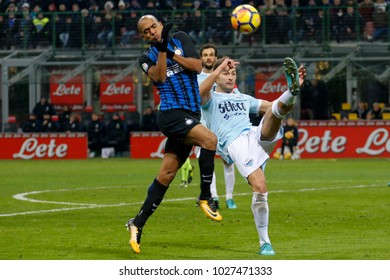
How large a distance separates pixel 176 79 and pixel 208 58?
3693 mm

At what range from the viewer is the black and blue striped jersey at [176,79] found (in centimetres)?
1251

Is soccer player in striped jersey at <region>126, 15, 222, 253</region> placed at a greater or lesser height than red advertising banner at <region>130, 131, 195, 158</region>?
greater

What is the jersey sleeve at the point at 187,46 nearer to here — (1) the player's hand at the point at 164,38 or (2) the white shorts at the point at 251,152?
(1) the player's hand at the point at 164,38

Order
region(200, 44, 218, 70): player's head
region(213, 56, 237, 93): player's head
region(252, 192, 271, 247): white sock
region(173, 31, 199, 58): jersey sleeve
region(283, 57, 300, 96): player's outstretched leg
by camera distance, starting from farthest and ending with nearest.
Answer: region(200, 44, 218, 70): player's head < region(213, 56, 237, 93): player's head < region(173, 31, 199, 58): jersey sleeve < region(252, 192, 271, 247): white sock < region(283, 57, 300, 96): player's outstretched leg

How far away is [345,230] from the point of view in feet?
47.4

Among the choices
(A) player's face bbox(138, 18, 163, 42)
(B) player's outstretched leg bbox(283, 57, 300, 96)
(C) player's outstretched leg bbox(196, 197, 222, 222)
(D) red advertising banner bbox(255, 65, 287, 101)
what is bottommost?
(D) red advertising banner bbox(255, 65, 287, 101)

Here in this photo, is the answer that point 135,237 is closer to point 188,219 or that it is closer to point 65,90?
point 188,219

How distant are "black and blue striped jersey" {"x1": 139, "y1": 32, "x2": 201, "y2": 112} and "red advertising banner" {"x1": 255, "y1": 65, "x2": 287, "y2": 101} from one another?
25.8 meters

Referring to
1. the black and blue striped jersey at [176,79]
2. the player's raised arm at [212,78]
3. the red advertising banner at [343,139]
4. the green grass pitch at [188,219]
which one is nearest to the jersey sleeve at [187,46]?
the black and blue striped jersey at [176,79]

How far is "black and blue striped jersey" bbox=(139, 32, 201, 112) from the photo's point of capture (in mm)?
12508

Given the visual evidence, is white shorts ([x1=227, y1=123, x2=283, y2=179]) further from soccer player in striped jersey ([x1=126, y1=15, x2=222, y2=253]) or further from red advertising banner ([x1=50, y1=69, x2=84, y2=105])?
red advertising banner ([x1=50, y1=69, x2=84, y2=105])

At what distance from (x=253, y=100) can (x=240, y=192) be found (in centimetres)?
818

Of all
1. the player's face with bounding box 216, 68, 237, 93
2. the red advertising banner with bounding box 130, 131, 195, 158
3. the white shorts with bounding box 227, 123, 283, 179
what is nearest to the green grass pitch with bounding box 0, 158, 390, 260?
the white shorts with bounding box 227, 123, 283, 179

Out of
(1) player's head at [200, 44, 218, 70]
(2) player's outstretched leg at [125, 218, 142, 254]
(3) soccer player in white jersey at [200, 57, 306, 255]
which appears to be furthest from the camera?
(1) player's head at [200, 44, 218, 70]
